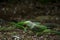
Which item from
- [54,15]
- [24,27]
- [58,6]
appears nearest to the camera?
[24,27]

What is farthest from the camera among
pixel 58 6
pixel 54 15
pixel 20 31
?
pixel 58 6

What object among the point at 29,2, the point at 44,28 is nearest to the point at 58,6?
the point at 29,2

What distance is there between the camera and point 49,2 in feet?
68.0

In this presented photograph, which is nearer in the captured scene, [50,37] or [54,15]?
[50,37]

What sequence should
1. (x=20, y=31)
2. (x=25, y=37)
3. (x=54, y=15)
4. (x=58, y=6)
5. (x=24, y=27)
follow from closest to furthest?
1. (x=25, y=37)
2. (x=20, y=31)
3. (x=24, y=27)
4. (x=54, y=15)
5. (x=58, y=6)

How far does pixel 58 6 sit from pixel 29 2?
9.51 ft

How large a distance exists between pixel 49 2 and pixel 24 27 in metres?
7.69

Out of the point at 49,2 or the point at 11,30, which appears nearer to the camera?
the point at 11,30

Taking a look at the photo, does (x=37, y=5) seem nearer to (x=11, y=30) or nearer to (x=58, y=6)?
(x=58, y=6)

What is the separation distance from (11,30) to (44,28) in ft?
6.75

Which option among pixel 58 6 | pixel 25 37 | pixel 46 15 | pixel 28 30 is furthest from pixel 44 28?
pixel 58 6

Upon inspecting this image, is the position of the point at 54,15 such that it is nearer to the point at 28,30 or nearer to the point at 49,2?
the point at 49,2

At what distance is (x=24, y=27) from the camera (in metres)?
13.7

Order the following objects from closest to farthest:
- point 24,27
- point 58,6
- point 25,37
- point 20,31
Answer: point 25,37 < point 20,31 < point 24,27 < point 58,6
